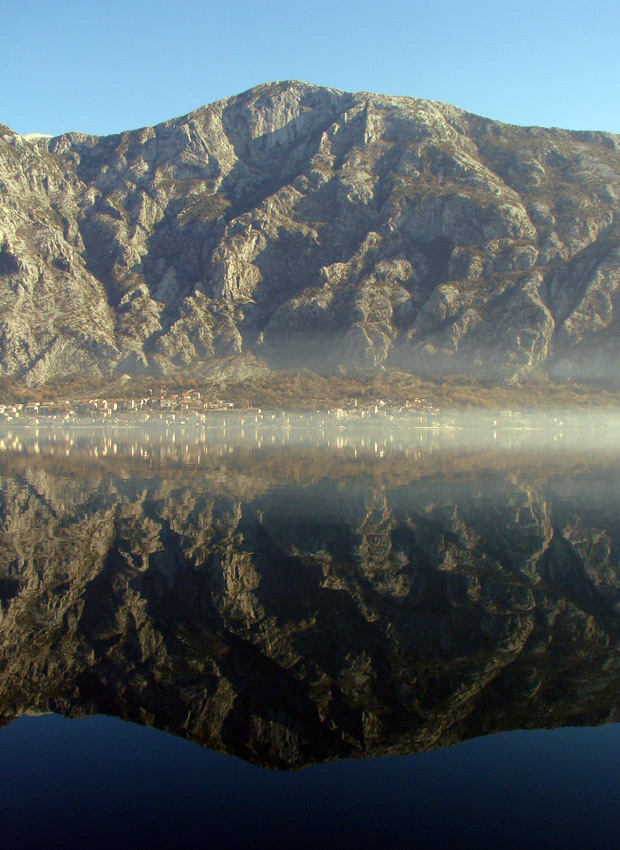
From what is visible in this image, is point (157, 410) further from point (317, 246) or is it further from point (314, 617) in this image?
point (314, 617)

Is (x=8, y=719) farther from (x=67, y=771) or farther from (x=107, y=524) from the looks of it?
(x=107, y=524)

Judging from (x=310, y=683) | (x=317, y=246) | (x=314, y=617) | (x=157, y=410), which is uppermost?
(x=317, y=246)

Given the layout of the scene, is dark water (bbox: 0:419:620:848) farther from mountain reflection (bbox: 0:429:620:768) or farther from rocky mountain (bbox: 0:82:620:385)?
rocky mountain (bbox: 0:82:620:385)

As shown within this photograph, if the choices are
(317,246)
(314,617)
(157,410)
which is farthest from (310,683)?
(317,246)

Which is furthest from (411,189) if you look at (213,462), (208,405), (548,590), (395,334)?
(548,590)

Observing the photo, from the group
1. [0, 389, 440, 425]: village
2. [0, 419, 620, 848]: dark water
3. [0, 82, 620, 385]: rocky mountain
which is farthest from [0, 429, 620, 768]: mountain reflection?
[0, 82, 620, 385]: rocky mountain

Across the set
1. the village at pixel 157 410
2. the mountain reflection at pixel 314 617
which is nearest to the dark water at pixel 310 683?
the mountain reflection at pixel 314 617
